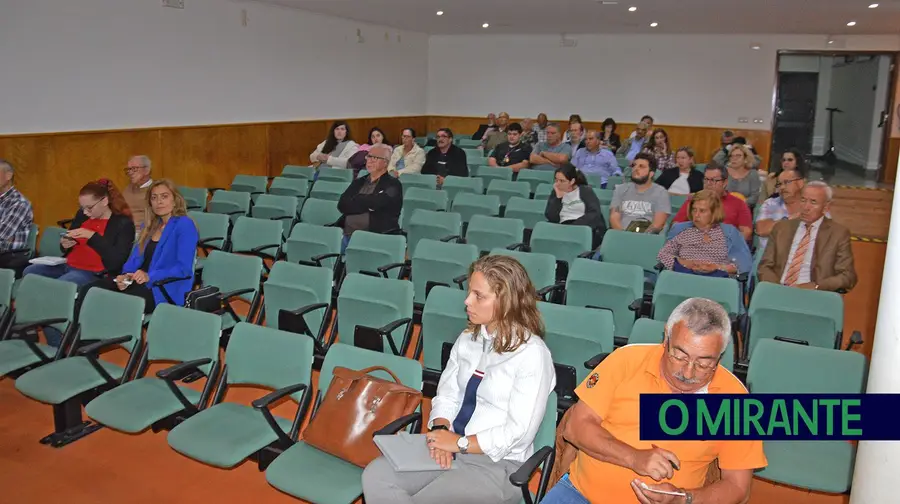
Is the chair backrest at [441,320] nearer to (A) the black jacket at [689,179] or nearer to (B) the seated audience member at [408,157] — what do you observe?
(A) the black jacket at [689,179]

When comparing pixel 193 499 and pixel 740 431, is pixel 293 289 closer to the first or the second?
pixel 193 499

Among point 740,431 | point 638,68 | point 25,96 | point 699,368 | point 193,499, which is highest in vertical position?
point 638,68

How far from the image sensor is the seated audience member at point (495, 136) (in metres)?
12.3

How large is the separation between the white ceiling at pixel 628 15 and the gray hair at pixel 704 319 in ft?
29.8

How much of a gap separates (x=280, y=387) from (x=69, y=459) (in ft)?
4.25

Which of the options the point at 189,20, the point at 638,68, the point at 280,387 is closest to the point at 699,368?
the point at 280,387

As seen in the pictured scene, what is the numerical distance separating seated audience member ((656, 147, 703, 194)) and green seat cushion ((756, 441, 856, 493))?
16.4 ft

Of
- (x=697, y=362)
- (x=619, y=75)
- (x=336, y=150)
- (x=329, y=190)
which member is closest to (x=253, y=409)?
(x=697, y=362)

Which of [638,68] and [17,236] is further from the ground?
[638,68]

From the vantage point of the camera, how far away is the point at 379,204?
6.37m

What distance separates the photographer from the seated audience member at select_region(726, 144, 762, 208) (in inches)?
298

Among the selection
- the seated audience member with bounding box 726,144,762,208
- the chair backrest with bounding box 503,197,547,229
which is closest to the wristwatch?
the chair backrest with bounding box 503,197,547,229

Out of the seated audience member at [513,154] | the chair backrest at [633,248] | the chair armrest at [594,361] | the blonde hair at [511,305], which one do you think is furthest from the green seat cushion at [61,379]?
the seated audience member at [513,154]

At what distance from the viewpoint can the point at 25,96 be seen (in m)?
7.89
